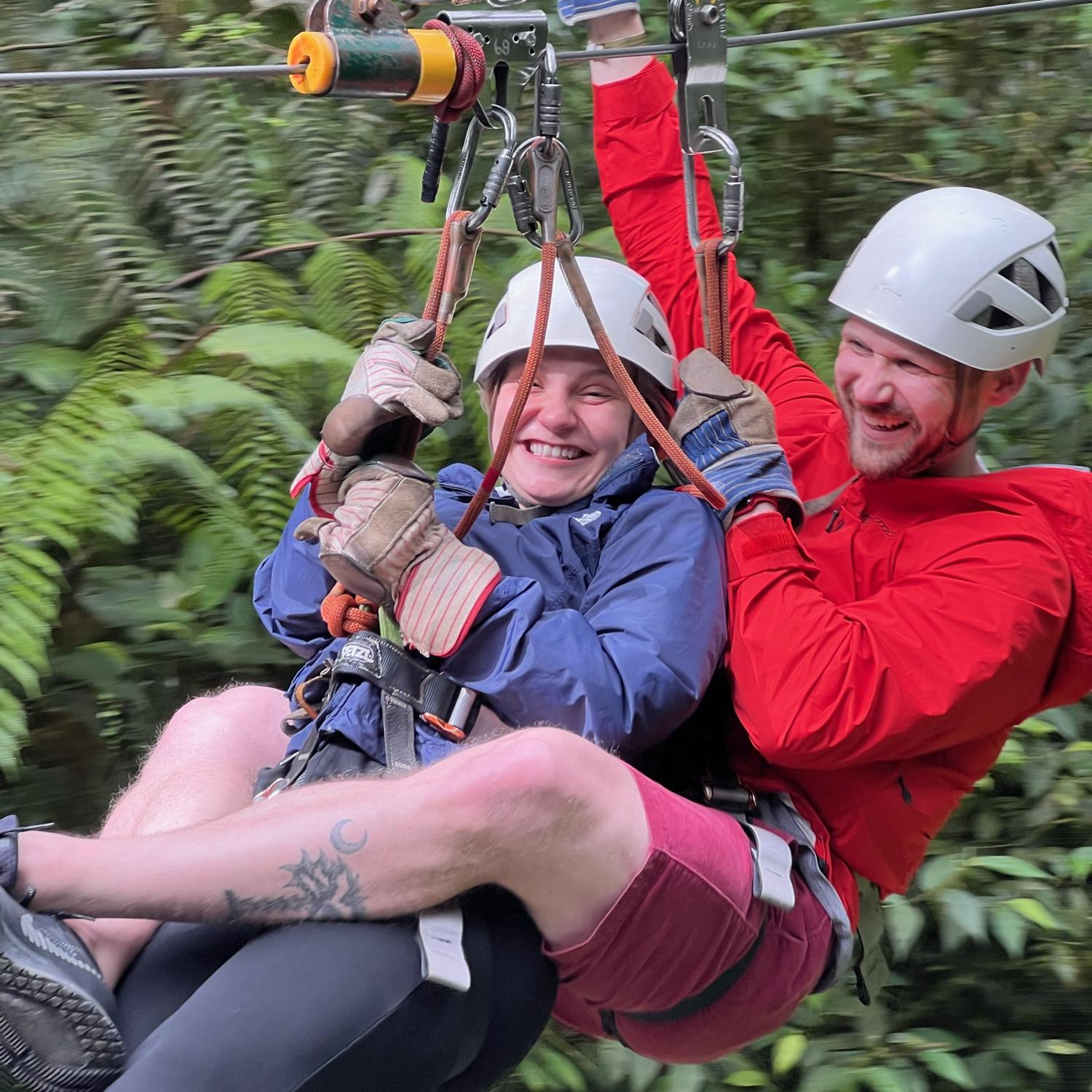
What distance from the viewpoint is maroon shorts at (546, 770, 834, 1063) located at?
1855 millimetres

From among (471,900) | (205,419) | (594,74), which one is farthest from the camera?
(205,419)

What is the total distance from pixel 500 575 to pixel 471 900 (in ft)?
1.53

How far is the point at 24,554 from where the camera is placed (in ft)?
9.21

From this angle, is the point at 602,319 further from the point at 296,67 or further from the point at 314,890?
the point at 314,890

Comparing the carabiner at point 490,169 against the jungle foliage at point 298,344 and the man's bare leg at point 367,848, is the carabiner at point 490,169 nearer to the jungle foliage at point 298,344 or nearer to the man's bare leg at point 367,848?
the man's bare leg at point 367,848

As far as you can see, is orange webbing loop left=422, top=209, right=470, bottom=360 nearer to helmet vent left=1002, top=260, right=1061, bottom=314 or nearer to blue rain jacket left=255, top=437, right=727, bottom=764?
blue rain jacket left=255, top=437, right=727, bottom=764

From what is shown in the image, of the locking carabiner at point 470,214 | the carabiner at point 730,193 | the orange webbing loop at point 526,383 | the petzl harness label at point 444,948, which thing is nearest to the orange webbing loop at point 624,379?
the orange webbing loop at point 526,383

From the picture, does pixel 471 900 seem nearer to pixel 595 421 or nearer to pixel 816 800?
pixel 816 800

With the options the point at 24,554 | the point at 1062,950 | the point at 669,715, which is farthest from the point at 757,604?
the point at 1062,950

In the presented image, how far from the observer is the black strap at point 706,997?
203 cm

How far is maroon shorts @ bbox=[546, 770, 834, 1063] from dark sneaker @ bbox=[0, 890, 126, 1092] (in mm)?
591

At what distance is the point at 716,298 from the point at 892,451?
0.40 metres

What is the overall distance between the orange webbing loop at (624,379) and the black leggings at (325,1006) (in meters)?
0.66

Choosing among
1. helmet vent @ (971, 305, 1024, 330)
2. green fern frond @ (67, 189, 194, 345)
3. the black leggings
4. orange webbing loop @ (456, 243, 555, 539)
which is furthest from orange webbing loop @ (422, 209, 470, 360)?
green fern frond @ (67, 189, 194, 345)
